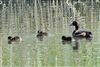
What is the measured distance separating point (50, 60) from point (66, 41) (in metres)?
5.84

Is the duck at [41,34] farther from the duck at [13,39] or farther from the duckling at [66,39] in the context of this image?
the duckling at [66,39]

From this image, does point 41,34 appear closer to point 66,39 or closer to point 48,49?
point 66,39

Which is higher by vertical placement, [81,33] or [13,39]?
[81,33]

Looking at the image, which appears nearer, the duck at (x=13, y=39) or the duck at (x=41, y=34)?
the duck at (x=13, y=39)

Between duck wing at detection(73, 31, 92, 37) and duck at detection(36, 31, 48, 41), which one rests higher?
duck wing at detection(73, 31, 92, 37)

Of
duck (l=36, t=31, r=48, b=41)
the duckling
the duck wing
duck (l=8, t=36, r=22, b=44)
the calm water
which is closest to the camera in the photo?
the calm water

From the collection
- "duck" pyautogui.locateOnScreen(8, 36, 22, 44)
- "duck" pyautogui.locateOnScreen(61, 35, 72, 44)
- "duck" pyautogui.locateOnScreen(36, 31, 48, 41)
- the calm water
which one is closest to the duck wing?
the calm water

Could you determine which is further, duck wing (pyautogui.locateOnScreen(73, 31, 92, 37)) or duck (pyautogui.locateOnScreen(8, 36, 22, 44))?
duck wing (pyautogui.locateOnScreen(73, 31, 92, 37))

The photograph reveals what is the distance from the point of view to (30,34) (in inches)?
1323

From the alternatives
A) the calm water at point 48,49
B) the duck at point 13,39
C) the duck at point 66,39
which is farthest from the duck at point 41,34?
the duck at point 66,39

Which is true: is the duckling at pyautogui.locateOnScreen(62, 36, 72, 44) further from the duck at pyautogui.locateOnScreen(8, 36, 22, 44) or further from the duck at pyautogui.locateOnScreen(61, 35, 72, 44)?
the duck at pyautogui.locateOnScreen(8, 36, 22, 44)

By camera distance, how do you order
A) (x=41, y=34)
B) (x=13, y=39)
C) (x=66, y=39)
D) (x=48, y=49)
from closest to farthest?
1. (x=48, y=49)
2. (x=66, y=39)
3. (x=13, y=39)
4. (x=41, y=34)

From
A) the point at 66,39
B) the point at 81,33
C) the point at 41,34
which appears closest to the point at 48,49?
the point at 66,39

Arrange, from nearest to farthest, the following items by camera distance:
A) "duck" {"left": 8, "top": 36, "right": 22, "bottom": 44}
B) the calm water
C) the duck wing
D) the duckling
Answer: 1. the calm water
2. the duckling
3. "duck" {"left": 8, "top": 36, "right": 22, "bottom": 44}
4. the duck wing
